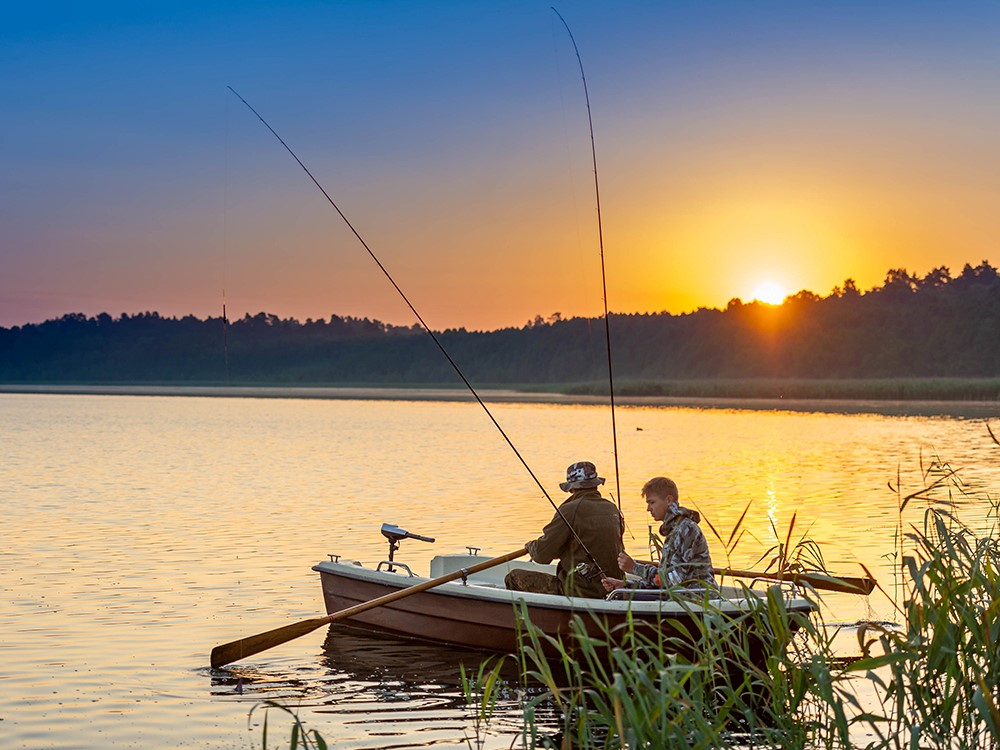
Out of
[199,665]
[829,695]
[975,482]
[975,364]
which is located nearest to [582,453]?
[975,482]

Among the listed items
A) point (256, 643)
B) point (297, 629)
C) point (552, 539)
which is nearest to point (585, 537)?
point (552, 539)

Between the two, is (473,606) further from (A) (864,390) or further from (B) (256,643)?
(A) (864,390)

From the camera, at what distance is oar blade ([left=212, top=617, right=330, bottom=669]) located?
8664 millimetres

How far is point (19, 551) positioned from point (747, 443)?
2429 cm

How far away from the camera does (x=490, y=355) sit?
507 ft

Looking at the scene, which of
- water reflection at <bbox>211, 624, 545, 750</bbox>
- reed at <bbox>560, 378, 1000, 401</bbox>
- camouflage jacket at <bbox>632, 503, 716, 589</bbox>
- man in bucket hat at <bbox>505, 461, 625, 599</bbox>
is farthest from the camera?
reed at <bbox>560, 378, 1000, 401</bbox>

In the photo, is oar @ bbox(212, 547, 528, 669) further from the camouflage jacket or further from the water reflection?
the camouflage jacket

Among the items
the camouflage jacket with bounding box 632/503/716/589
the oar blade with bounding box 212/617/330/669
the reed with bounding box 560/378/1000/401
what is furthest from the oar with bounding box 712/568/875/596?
the reed with bounding box 560/378/1000/401

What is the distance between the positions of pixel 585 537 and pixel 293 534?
8933mm

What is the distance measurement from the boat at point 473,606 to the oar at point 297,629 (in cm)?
6

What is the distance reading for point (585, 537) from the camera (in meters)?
8.37

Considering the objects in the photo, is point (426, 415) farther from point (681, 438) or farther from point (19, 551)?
point (19, 551)

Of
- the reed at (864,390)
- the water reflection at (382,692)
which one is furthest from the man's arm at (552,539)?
the reed at (864,390)

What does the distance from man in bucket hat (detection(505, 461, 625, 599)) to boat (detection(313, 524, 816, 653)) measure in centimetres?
25
